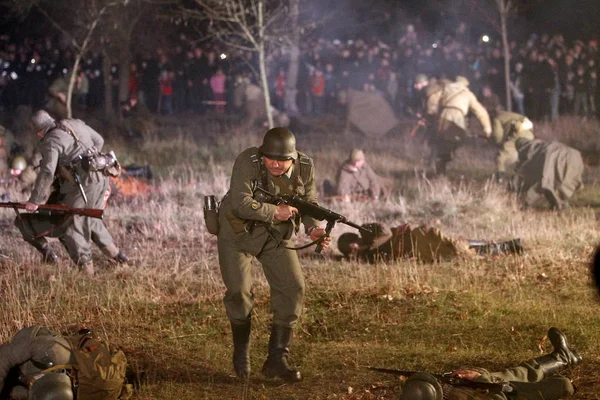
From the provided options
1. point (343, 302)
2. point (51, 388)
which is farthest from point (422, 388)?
point (343, 302)

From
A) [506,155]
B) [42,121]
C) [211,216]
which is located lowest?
[506,155]

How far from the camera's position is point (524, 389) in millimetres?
5652

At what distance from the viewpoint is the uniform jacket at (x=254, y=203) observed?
6.04 metres

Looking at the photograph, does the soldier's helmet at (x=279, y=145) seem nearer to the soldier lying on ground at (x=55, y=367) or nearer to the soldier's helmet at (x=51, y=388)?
the soldier lying on ground at (x=55, y=367)

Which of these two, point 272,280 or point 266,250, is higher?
point 266,250

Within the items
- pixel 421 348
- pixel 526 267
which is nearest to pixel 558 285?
pixel 526 267

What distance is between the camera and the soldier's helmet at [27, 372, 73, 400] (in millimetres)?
5031

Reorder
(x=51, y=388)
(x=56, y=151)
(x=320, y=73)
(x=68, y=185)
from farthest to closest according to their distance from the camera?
(x=320, y=73) → (x=68, y=185) → (x=56, y=151) → (x=51, y=388)

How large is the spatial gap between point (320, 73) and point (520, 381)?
22.3 m

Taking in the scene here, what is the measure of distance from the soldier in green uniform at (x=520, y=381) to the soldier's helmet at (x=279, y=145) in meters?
1.76

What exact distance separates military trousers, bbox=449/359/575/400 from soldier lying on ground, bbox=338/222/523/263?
3946 millimetres

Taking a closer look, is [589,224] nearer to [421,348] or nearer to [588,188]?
[588,188]

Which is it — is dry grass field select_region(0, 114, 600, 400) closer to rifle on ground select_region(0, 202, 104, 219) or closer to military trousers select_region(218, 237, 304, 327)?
military trousers select_region(218, 237, 304, 327)

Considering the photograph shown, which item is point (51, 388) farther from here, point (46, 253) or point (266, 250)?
point (46, 253)
